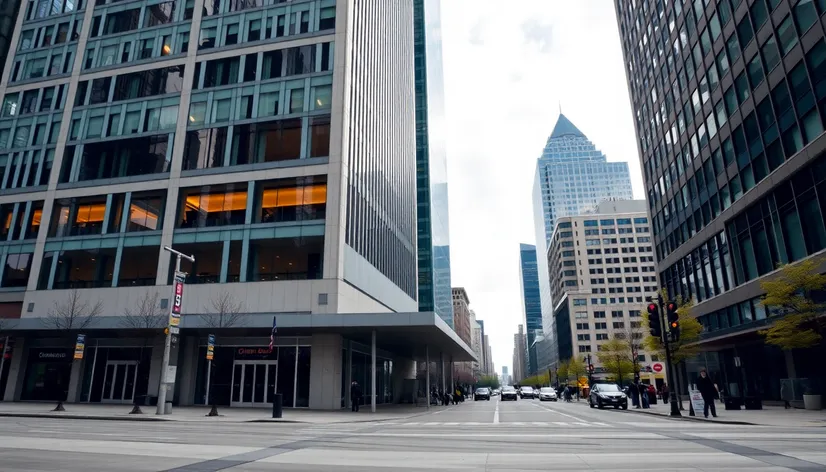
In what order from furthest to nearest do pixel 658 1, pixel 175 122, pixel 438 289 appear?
1. pixel 438 289
2. pixel 658 1
3. pixel 175 122

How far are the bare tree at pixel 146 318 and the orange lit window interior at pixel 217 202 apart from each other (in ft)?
22.9

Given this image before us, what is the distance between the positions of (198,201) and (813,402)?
40.8 m

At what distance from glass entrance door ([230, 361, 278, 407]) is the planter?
30.7 metres

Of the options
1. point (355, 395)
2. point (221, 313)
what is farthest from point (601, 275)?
point (221, 313)

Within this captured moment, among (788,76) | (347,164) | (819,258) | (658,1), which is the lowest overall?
(819,258)

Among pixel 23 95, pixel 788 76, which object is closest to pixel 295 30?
pixel 23 95

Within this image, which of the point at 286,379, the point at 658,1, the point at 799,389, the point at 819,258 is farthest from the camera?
the point at 658,1

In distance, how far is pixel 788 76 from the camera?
31.1 meters

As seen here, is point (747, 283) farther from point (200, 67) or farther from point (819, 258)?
point (200, 67)

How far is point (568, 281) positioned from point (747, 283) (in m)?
109

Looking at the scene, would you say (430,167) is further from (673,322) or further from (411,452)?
(411,452)

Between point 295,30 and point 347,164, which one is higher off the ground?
point 295,30

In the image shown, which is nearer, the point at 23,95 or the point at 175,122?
the point at 175,122

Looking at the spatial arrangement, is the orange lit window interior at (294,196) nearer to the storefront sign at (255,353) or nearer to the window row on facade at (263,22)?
the storefront sign at (255,353)
